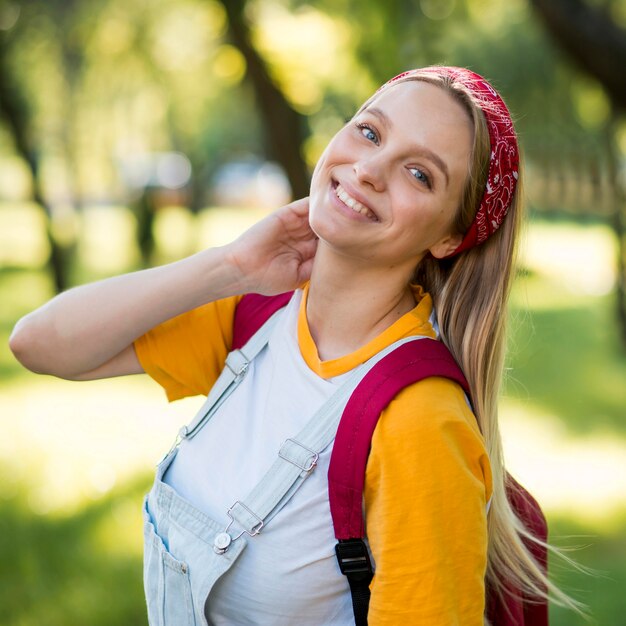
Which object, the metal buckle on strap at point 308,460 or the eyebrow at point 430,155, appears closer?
the metal buckle on strap at point 308,460

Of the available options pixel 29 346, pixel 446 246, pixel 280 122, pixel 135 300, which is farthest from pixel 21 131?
pixel 446 246

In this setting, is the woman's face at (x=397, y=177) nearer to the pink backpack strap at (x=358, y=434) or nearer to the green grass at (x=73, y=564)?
the pink backpack strap at (x=358, y=434)

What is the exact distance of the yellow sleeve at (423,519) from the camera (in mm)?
1482

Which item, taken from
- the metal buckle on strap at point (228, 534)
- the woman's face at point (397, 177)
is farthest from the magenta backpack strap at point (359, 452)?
the woman's face at point (397, 177)

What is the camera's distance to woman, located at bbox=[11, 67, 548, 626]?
4.98 ft

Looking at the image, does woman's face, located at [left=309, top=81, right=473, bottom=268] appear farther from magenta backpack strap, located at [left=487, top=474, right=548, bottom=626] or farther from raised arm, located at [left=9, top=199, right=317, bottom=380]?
magenta backpack strap, located at [left=487, top=474, right=548, bottom=626]

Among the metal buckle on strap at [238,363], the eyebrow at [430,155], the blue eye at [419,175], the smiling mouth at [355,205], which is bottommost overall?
the metal buckle on strap at [238,363]

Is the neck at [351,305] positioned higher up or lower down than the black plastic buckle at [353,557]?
higher up

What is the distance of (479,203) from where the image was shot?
1823mm

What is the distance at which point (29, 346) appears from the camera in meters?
1.99

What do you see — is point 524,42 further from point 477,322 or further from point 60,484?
point 477,322

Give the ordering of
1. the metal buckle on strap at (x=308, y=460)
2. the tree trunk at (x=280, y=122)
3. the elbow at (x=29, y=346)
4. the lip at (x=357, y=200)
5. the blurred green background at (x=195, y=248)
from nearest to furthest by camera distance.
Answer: the metal buckle on strap at (x=308, y=460), the lip at (x=357, y=200), the elbow at (x=29, y=346), the blurred green background at (x=195, y=248), the tree trunk at (x=280, y=122)

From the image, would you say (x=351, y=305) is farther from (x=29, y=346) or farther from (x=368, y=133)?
(x=29, y=346)

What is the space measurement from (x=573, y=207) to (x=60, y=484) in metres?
25.4
